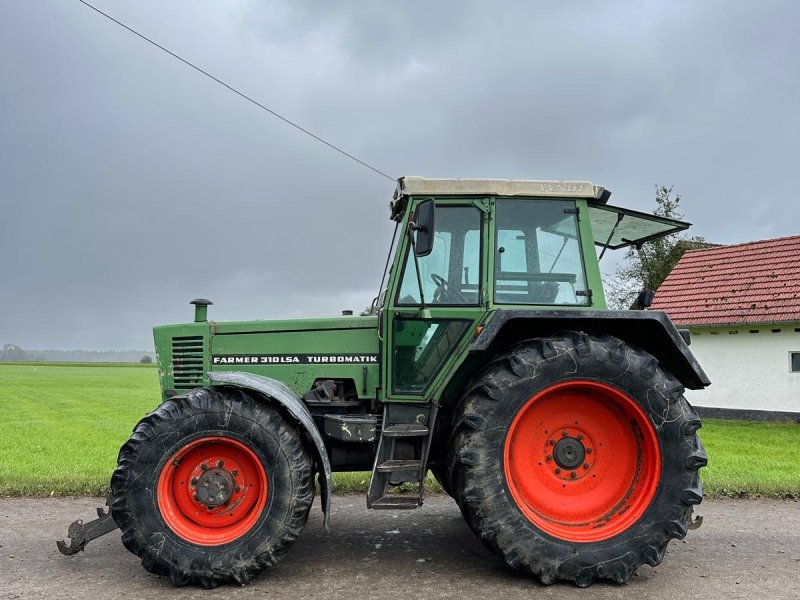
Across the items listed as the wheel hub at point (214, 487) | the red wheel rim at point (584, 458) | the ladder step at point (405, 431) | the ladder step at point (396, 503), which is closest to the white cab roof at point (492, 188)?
the red wheel rim at point (584, 458)

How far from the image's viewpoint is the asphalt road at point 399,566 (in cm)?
403

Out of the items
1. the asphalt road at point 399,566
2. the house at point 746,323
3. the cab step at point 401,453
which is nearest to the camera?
the asphalt road at point 399,566

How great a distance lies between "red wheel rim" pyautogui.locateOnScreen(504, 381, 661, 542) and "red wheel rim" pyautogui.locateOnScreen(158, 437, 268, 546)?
5.56ft

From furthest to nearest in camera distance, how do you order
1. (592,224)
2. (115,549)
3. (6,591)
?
(592,224), (115,549), (6,591)

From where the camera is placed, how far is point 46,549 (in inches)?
193

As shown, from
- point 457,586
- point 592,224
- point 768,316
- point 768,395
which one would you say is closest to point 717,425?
point 768,395

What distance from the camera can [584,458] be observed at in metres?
4.57

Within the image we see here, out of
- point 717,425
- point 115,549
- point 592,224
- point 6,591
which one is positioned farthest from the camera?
point 717,425

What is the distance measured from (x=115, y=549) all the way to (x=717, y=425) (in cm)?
1545

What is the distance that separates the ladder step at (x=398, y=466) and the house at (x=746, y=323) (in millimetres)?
14786

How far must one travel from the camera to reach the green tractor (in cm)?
418

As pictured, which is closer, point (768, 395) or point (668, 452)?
point (668, 452)

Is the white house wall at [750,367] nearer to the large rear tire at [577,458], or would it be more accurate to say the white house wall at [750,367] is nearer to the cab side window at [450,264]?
the large rear tire at [577,458]

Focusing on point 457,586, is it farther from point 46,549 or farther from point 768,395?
point 768,395
